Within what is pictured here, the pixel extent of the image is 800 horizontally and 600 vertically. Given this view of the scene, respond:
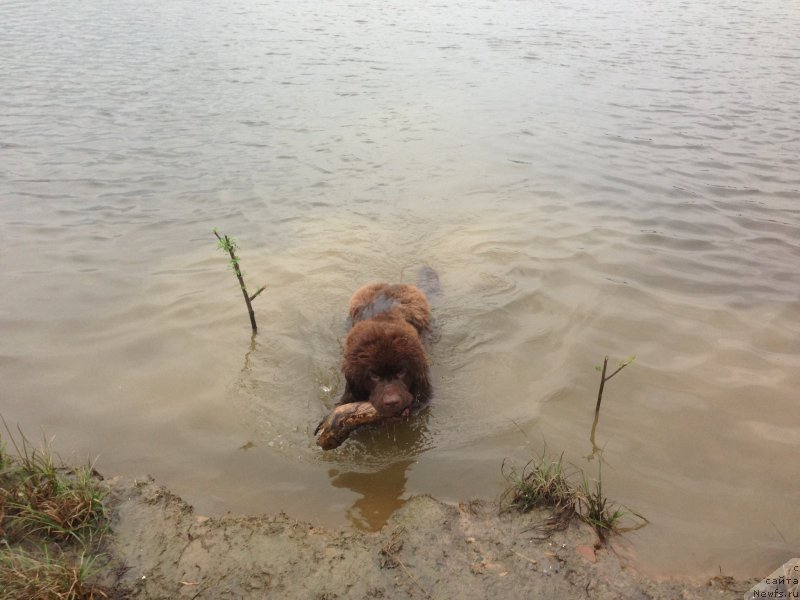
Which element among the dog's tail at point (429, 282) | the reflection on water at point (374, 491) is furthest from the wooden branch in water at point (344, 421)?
the dog's tail at point (429, 282)

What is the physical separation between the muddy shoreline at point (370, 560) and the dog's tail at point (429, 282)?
3268mm

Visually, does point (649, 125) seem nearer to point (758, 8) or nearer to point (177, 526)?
point (177, 526)

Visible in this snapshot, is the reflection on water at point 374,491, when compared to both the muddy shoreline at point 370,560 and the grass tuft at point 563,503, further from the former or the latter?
the grass tuft at point 563,503

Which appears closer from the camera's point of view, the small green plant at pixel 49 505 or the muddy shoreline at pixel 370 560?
the muddy shoreline at pixel 370 560

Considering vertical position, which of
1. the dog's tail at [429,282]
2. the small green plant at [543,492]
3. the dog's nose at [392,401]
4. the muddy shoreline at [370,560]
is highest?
the dog's nose at [392,401]

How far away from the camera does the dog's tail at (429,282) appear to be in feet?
22.2

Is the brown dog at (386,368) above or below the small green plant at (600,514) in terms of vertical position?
above

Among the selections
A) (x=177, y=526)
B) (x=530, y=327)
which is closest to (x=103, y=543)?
(x=177, y=526)

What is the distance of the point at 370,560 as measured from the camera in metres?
3.45

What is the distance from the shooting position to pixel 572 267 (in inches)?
287

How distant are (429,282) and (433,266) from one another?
80 cm

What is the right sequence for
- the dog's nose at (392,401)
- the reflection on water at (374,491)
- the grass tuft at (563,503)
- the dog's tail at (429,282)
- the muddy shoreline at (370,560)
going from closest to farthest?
1. the muddy shoreline at (370,560)
2. the grass tuft at (563,503)
3. the reflection on water at (374,491)
4. the dog's nose at (392,401)
5. the dog's tail at (429,282)

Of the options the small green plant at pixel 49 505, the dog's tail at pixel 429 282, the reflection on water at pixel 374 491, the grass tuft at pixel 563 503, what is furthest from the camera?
the dog's tail at pixel 429 282

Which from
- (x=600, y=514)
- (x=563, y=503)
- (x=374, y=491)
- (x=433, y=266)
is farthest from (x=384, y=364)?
(x=433, y=266)
